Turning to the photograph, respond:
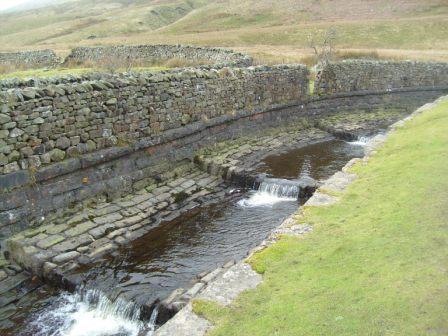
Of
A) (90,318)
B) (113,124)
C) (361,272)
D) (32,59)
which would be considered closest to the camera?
(361,272)

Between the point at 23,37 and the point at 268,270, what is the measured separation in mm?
99760

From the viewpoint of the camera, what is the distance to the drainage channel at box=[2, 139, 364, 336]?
9883 mm

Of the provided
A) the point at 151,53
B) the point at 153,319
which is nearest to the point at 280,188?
the point at 153,319

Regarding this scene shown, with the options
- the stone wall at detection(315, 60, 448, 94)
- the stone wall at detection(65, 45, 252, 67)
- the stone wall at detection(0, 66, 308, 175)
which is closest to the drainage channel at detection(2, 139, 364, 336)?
the stone wall at detection(0, 66, 308, 175)

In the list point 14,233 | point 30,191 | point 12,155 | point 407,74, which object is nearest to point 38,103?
point 12,155

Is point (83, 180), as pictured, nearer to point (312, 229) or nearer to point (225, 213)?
point (225, 213)

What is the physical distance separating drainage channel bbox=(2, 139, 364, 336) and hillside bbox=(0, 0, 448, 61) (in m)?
25.4

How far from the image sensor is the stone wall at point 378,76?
29109 millimetres

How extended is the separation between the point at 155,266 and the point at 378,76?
2513cm

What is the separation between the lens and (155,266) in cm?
1173

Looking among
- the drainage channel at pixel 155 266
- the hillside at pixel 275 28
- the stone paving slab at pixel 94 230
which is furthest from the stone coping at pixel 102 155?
the hillside at pixel 275 28

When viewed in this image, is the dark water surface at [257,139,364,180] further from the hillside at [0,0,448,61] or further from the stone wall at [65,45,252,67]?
the hillside at [0,0,448,61]

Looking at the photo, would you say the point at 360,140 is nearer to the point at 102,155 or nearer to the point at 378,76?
the point at 378,76

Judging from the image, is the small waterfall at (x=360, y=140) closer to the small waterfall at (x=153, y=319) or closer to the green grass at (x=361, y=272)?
the green grass at (x=361, y=272)
